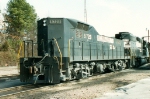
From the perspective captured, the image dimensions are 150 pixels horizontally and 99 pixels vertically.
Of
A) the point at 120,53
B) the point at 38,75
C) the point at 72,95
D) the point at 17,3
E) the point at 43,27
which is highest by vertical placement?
the point at 17,3

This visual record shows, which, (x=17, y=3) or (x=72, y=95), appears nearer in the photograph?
(x=72, y=95)

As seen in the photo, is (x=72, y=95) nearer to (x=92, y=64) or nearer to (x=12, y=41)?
(x=92, y=64)

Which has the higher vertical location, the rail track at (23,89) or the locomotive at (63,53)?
the locomotive at (63,53)

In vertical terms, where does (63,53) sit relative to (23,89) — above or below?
above

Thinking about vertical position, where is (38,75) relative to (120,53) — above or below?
below

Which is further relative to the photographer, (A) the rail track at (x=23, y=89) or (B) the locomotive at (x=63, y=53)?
(B) the locomotive at (x=63, y=53)

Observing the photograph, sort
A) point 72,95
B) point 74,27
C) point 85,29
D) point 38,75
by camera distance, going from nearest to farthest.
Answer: point 72,95, point 38,75, point 74,27, point 85,29

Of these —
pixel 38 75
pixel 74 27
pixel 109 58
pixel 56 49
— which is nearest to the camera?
pixel 38 75

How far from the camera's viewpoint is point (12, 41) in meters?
36.3

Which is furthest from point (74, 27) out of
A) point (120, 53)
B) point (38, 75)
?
point (120, 53)

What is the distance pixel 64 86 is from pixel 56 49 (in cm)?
202

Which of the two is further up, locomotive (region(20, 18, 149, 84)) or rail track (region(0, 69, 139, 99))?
locomotive (region(20, 18, 149, 84))

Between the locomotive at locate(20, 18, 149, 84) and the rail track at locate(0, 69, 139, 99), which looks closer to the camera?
the rail track at locate(0, 69, 139, 99)

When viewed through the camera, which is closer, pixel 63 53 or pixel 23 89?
pixel 23 89
